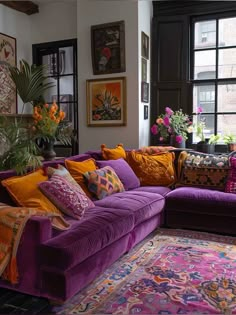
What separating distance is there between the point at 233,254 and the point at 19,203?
1.79 meters

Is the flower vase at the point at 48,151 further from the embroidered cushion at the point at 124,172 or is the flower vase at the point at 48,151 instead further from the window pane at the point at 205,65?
the window pane at the point at 205,65

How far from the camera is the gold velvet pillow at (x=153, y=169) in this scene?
3773 millimetres

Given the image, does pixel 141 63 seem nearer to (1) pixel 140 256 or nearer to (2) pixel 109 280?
(1) pixel 140 256

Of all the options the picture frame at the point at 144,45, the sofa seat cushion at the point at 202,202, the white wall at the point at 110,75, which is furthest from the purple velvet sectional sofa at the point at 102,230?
the picture frame at the point at 144,45

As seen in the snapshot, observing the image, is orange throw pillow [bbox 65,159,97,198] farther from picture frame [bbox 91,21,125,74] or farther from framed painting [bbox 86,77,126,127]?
picture frame [bbox 91,21,125,74]

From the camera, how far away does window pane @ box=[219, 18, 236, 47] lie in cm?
428

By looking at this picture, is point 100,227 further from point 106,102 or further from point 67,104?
point 67,104

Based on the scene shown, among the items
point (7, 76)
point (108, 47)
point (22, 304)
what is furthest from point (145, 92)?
point (22, 304)

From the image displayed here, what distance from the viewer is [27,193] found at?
2402 mm

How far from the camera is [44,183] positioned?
2.49m

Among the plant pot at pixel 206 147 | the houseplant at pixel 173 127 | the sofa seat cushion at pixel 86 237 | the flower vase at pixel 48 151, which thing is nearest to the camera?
the sofa seat cushion at pixel 86 237

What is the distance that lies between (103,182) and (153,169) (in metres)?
0.86

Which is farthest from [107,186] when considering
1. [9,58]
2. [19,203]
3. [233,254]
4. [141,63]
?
[9,58]

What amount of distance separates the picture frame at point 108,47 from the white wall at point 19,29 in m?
1.28
